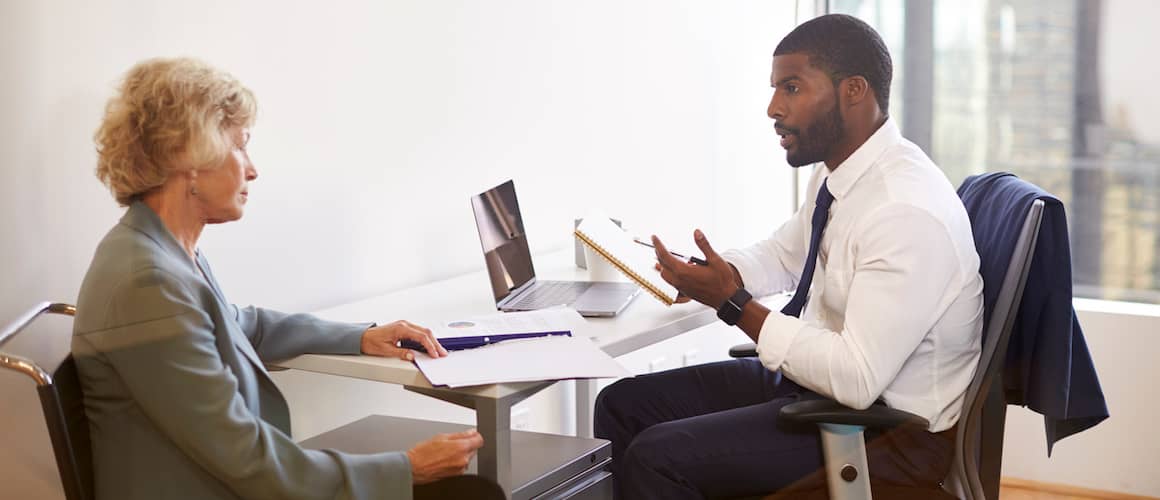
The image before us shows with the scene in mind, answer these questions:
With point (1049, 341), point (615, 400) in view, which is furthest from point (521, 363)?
point (1049, 341)

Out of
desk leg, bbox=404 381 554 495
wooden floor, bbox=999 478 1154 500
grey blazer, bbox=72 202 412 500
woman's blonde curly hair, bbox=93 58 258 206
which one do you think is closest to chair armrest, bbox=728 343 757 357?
desk leg, bbox=404 381 554 495

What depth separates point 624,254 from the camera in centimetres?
220

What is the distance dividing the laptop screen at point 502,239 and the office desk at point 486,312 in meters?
0.07

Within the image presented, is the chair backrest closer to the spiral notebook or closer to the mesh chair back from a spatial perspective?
the spiral notebook

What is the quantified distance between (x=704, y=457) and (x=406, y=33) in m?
1.22

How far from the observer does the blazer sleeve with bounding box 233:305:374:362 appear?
1.76m

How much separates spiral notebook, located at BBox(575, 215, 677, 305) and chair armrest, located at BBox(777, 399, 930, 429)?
459 millimetres

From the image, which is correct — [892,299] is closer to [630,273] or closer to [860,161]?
[860,161]

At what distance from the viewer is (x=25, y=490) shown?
177cm

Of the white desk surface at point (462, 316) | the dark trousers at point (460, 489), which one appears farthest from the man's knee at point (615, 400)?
the dark trousers at point (460, 489)

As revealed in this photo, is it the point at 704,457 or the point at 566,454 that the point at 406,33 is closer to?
the point at 566,454

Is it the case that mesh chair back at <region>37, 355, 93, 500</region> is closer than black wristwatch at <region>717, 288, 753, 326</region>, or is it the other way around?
mesh chair back at <region>37, 355, 93, 500</region>

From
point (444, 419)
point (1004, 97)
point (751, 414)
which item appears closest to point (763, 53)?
point (1004, 97)

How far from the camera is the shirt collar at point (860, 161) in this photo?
1983mm
